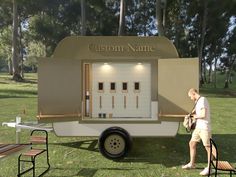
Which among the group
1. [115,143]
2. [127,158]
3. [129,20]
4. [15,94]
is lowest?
[127,158]

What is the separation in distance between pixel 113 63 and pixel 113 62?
34cm

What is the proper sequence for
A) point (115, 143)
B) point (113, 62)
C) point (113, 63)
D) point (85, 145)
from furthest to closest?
point (85, 145) → point (113, 63) → point (113, 62) → point (115, 143)

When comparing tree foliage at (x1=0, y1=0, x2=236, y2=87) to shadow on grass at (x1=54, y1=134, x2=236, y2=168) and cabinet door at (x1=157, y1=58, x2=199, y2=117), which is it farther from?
cabinet door at (x1=157, y1=58, x2=199, y2=117)

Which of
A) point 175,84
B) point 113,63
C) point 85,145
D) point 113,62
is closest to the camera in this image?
point 175,84

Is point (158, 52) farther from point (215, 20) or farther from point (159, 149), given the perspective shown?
point (215, 20)

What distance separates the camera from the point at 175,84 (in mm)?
9312

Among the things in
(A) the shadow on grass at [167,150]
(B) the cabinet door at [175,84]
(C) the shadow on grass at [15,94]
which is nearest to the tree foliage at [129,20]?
(C) the shadow on grass at [15,94]

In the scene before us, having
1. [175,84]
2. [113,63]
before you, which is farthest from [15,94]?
[175,84]

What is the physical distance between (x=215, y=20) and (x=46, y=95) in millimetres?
44243

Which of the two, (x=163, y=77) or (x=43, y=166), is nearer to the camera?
(x=43, y=166)

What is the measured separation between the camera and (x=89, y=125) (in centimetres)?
940

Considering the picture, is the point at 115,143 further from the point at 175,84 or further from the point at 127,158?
the point at 175,84

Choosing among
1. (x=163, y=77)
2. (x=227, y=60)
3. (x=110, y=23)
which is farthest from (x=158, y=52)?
(x=227, y=60)

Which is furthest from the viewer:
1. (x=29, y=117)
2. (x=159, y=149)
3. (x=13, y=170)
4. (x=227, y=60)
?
(x=227, y=60)
